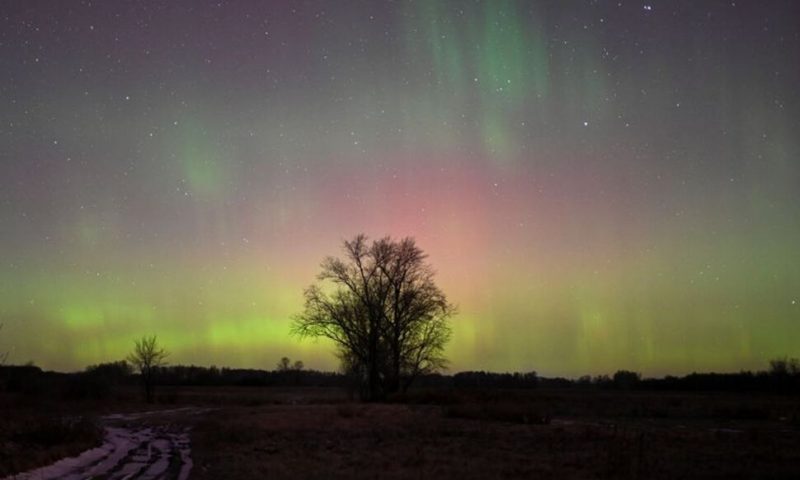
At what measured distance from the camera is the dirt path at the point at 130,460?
18098mm

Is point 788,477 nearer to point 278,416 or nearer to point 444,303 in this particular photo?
point 278,416

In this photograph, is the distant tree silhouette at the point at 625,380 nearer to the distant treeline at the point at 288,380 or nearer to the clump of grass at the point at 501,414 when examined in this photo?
the distant treeline at the point at 288,380

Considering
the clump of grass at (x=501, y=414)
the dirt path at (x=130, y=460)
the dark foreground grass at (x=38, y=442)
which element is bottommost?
the dirt path at (x=130, y=460)

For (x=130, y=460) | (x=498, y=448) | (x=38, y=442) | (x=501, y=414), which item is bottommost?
(x=130, y=460)

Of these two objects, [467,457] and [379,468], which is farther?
[467,457]

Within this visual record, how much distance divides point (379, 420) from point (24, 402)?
40712mm

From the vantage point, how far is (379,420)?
35312mm

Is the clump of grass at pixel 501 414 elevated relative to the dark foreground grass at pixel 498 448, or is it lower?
elevated

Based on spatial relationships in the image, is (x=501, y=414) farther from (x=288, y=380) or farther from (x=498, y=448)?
(x=288, y=380)

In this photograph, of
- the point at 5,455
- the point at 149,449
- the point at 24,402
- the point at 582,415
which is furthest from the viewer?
the point at 24,402

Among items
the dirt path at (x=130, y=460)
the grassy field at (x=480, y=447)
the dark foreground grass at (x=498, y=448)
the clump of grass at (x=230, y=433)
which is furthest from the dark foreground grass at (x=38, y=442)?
the clump of grass at (x=230, y=433)

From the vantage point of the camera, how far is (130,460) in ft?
72.4

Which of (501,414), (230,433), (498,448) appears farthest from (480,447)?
(501,414)

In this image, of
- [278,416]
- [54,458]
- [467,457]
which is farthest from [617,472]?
[278,416]
